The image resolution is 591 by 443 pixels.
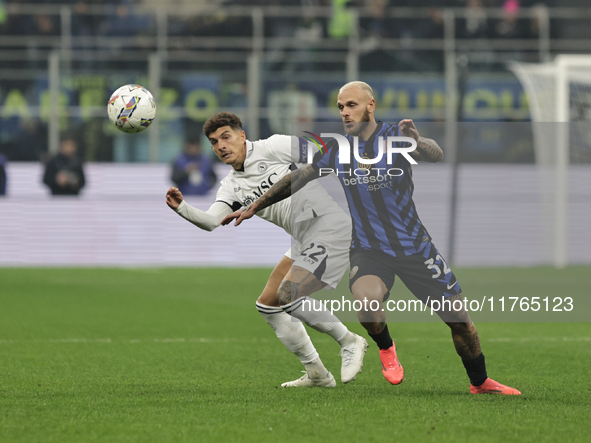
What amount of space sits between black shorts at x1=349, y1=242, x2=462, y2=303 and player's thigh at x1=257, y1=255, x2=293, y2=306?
2.07ft

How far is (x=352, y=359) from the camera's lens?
6.17 meters

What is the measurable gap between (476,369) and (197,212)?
6.73 ft

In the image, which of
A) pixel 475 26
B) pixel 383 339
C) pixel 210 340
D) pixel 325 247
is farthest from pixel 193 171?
pixel 383 339

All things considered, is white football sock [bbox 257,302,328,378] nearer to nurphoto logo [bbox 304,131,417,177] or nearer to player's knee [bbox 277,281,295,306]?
player's knee [bbox 277,281,295,306]

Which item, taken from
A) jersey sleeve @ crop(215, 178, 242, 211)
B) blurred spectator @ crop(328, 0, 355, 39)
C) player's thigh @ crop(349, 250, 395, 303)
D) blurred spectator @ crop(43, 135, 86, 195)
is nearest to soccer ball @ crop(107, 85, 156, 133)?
jersey sleeve @ crop(215, 178, 242, 211)

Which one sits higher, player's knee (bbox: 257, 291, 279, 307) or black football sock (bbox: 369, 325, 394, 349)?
player's knee (bbox: 257, 291, 279, 307)

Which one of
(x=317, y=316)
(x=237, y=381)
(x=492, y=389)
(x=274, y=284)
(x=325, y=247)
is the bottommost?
(x=237, y=381)

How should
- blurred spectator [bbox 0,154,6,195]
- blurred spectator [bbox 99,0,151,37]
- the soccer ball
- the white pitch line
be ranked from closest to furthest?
1. the soccer ball
2. the white pitch line
3. blurred spectator [bbox 0,154,6,195]
4. blurred spectator [bbox 99,0,151,37]

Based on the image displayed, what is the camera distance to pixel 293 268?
6.13 m

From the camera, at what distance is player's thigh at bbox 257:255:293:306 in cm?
623

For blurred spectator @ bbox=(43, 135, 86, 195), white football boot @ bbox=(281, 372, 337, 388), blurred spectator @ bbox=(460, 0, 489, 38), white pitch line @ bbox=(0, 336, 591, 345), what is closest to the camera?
white football boot @ bbox=(281, 372, 337, 388)

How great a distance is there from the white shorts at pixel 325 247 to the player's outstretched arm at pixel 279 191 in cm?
50

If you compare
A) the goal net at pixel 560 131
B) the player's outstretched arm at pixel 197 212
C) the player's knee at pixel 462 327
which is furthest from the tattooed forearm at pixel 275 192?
the goal net at pixel 560 131

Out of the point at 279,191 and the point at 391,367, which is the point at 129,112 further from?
the point at 391,367
